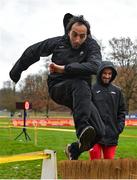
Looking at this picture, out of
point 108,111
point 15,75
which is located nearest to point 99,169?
point 15,75

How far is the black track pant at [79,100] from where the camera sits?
5113 millimetres

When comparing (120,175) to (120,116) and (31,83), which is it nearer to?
(120,116)

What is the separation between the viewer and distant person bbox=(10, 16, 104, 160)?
512cm

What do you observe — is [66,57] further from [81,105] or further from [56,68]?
[81,105]

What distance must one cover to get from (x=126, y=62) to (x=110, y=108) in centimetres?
5908

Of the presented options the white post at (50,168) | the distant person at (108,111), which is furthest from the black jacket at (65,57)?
the distant person at (108,111)

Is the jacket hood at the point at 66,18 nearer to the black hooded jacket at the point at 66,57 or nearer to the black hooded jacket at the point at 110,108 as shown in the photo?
the black hooded jacket at the point at 66,57

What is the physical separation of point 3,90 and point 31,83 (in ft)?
28.8

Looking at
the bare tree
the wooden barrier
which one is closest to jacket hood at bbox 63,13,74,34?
the wooden barrier

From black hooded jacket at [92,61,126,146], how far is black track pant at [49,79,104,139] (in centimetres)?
166

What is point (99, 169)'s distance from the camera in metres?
4.43

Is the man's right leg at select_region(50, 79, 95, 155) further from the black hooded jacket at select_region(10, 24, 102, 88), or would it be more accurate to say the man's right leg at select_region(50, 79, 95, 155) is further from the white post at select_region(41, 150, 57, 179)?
the white post at select_region(41, 150, 57, 179)

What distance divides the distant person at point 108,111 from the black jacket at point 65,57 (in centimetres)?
152

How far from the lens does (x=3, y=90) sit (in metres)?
85.9
